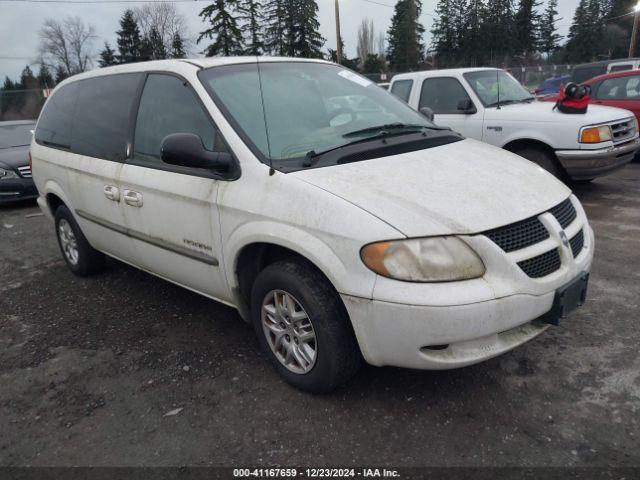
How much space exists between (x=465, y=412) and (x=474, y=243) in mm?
918

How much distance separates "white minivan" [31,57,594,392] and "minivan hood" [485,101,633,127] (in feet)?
11.3

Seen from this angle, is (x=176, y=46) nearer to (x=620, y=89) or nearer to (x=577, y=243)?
(x=620, y=89)

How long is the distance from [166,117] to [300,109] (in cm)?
91

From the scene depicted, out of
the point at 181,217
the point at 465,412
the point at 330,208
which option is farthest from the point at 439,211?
the point at 181,217

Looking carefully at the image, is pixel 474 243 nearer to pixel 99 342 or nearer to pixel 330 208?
pixel 330 208

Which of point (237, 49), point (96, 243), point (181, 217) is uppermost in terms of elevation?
point (237, 49)

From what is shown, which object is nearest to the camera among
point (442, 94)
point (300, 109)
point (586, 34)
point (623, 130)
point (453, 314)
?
point (453, 314)

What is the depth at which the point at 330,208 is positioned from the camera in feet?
7.72

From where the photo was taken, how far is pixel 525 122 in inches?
255

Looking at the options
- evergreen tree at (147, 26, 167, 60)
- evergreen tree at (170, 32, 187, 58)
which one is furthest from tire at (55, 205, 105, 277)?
evergreen tree at (147, 26, 167, 60)

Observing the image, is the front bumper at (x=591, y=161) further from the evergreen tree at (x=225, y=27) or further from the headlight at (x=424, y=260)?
the evergreen tree at (x=225, y=27)

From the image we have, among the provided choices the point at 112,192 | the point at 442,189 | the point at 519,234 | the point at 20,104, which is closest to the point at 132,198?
the point at 112,192

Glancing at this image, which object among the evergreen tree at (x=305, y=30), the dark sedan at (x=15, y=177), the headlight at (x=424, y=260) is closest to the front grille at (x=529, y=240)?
the headlight at (x=424, y=260)

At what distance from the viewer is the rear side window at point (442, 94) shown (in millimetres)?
7137
